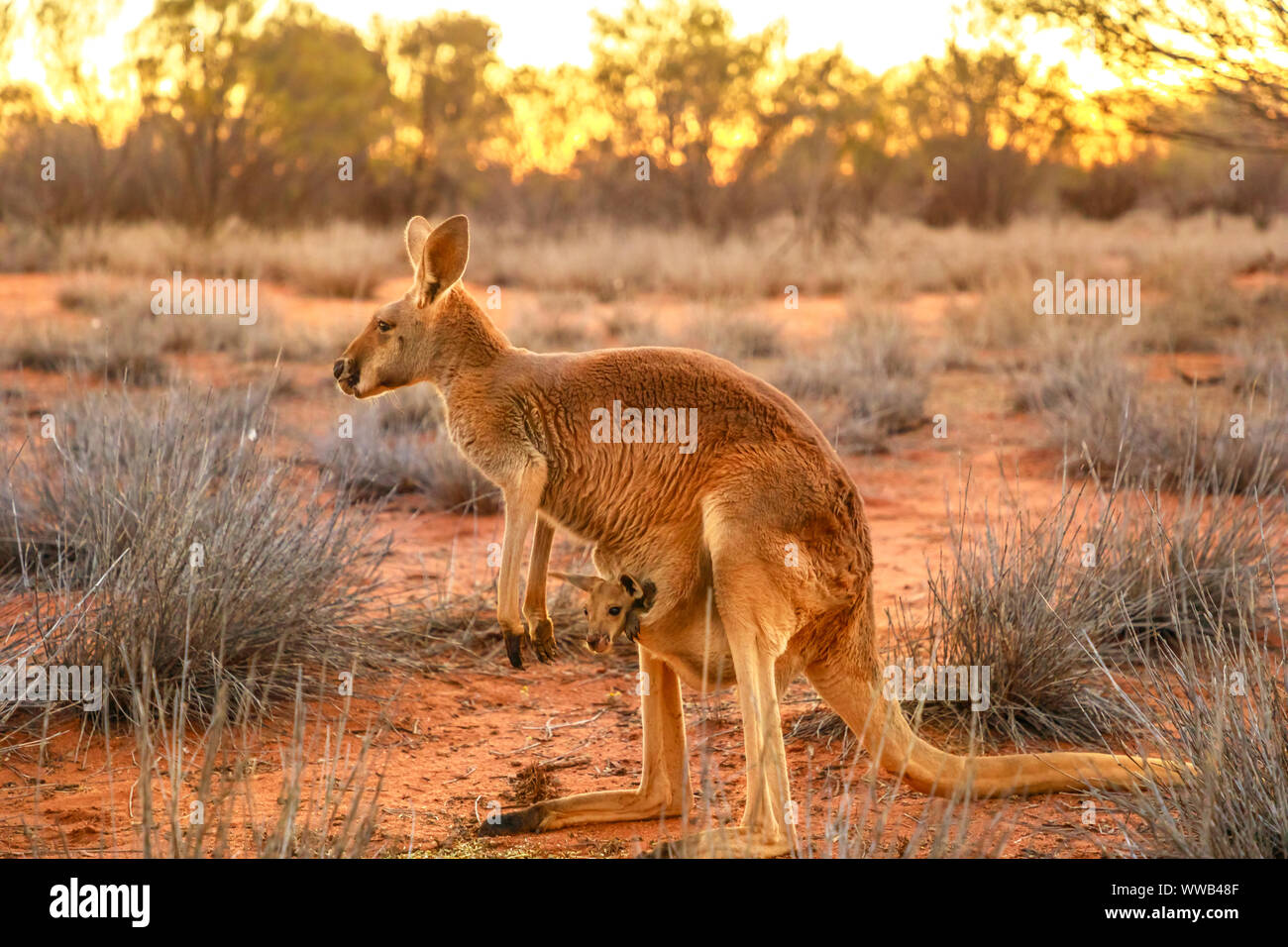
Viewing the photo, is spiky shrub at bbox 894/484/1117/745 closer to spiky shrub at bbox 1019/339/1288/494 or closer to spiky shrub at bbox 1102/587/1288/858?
spiky shrub at bbox 1102/587/1288/858

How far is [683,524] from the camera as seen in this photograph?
3.87 metres

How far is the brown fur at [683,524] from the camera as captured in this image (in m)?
3.69

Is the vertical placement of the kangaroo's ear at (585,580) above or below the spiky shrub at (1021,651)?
above

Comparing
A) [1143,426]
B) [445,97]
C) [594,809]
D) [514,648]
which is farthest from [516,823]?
[445,97]

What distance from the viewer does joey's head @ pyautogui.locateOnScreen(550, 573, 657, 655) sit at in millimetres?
3811

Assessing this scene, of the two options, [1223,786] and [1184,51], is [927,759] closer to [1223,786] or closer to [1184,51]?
[1223,786]

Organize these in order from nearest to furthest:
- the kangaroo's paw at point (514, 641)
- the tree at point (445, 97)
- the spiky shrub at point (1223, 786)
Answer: the spiky shrub at point (1223, 786), the kangaroo's paw at point (514, 641), the tree at point (445, 97)

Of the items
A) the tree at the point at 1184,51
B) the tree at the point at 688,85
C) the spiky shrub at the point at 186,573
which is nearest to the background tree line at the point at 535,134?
the tree at the point at 688,85

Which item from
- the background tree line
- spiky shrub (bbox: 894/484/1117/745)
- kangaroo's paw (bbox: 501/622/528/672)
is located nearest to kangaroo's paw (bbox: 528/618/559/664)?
kangaroo's paw (bbox: 501/622/528/672)

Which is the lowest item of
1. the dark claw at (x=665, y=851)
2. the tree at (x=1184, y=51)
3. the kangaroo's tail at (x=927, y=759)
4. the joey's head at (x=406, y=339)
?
the dark claw at (x=665, y=851)

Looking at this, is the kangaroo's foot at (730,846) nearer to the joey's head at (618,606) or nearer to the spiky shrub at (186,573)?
the joey's head at (618,606)

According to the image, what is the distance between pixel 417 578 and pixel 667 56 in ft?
70.7

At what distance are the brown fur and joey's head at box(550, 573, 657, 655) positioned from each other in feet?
0.22

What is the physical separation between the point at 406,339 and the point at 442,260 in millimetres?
292
